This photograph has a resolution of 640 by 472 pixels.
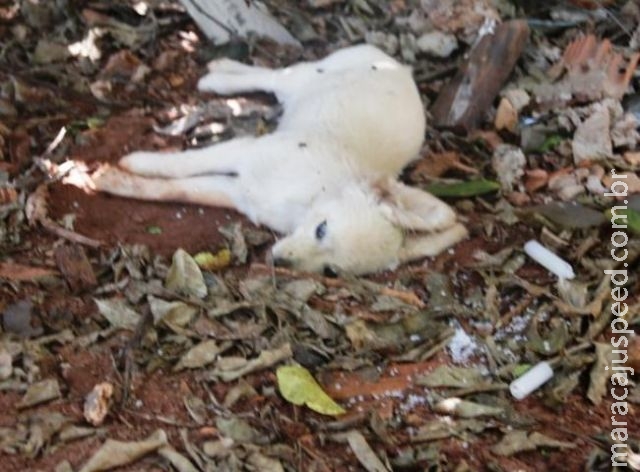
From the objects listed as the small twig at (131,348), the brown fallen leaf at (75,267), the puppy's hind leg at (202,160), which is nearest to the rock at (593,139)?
the puppy's hind leg at (202,160)

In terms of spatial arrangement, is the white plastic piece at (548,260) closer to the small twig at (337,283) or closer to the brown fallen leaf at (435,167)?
the small twig at (337,283)

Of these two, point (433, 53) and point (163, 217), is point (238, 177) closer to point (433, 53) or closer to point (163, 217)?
point (163, 217)

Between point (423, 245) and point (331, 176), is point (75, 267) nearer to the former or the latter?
point (331, 176)

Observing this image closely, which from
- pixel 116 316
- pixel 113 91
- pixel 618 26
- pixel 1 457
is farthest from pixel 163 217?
pixel 618 26

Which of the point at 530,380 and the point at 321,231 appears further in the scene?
the point at 321,231

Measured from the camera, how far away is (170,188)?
15.6 feet

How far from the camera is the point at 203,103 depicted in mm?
5555

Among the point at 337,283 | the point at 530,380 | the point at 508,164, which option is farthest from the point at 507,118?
the point at 530,380

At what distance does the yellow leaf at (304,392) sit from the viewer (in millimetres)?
3582

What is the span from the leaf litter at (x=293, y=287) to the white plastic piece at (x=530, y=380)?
0.04m

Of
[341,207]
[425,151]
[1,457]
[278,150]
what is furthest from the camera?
[425,151]

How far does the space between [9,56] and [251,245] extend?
2167mm

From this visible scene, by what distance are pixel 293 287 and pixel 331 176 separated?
684 millimetres

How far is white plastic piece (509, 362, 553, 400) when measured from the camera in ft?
12.4
